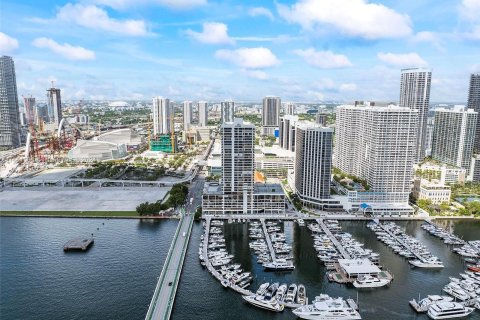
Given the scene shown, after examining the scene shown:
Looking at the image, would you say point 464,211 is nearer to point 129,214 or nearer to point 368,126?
point 368,126

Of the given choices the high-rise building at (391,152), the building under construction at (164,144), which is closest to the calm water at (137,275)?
the high-rise building at (391,152)

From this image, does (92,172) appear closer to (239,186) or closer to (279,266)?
(239,186)

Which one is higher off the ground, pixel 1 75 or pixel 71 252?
pixel 1 75

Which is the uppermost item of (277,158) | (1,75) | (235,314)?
(1,75)

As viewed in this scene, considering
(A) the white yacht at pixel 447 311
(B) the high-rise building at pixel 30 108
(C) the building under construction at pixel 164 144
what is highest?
(B) the high-rise building at pixel 30 108

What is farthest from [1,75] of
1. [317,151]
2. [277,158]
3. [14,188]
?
[317,151]

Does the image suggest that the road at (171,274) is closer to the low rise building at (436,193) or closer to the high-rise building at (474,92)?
the low rise building at (436,193)

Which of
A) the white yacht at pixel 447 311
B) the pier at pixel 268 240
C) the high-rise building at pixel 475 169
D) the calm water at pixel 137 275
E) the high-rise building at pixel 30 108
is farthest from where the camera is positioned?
the high-rise building at pixel 30 108

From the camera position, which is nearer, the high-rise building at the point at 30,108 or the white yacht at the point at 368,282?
the white yacht at the point at 368,282
